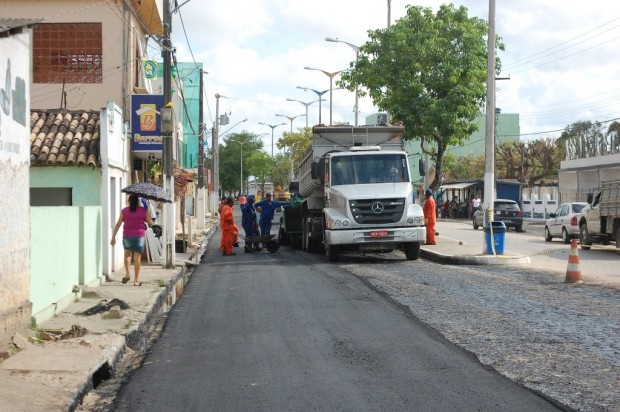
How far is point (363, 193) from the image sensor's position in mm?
22484

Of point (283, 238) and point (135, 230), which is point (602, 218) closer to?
point (283, 238)

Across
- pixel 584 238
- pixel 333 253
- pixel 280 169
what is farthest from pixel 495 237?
pixel 280 169

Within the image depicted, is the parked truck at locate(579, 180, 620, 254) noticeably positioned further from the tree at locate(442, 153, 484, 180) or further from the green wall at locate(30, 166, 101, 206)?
the tree at locate(442, 153, 484, 180)

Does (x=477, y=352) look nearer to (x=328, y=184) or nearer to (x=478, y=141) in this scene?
(x=328, y=184)

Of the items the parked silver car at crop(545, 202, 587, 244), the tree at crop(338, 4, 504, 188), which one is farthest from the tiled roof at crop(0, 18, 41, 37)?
the parked silver car at crop(545, 202, 587, 244)

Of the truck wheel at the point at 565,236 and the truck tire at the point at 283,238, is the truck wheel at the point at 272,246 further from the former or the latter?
the truck wheel at the point at 565,236

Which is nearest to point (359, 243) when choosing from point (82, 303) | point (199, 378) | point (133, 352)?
point (82, 303)

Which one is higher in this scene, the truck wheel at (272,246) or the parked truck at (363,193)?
the parked truck at (363,193)

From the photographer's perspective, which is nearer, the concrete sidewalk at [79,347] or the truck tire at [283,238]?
the concrete sidewalk at [79,347]

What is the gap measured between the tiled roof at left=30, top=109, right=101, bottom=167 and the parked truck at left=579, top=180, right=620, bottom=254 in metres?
15.4

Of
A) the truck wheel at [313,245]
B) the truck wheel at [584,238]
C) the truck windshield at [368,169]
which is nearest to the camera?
the truck windshield at [368,169]

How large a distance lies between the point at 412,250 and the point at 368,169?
2.37 meters

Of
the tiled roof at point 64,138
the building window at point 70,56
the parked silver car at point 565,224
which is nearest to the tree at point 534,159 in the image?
the parked silver car at point 565,224

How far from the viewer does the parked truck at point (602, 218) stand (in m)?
26.9
